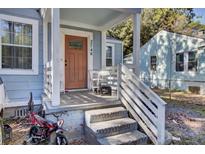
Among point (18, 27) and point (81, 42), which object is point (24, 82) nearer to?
point (18, 27)

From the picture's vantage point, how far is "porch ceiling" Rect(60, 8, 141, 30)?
4.60m

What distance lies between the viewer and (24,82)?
186 inches

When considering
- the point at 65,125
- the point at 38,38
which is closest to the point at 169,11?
the point at 38,38

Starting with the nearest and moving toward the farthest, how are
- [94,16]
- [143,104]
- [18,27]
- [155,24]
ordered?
[143,104] → [18,27] → [94,16] → [155,24]

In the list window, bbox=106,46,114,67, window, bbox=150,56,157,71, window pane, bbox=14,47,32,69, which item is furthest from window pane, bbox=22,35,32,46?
window, bbox=150,56,157,71

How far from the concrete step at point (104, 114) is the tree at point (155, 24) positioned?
1260 cm

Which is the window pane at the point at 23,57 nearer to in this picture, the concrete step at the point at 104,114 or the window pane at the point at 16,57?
the window pane at the point at 16,57

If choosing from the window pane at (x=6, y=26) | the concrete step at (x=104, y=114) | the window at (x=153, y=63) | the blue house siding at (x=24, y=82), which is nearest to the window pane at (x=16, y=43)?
the window pane at (x=6, y=26)

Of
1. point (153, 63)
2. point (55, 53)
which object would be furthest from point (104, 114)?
point (153, 63)

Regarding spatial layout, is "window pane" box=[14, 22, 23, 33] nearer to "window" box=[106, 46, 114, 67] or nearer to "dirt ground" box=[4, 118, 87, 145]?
"dirt ground" box=[4, 118, 87, 145]

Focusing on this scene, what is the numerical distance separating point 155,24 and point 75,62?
13.5 metres

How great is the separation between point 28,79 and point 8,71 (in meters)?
0.51

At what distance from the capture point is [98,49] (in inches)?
249
